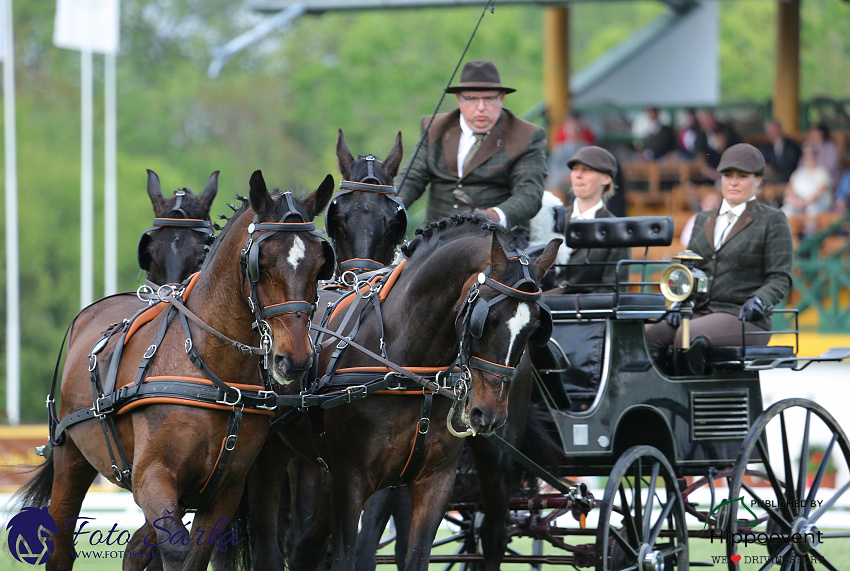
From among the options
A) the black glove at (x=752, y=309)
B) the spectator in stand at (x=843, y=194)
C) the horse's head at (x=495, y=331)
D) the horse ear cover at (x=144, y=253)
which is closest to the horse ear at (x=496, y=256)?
the horse's head at (x=495, y=331)

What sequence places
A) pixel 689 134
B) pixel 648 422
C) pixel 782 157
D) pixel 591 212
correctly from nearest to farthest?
pixel 648 422
pixel 591 212
pixel 782 157
pixel 689 134

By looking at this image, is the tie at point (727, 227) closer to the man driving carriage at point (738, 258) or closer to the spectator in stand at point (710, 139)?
the man driving carriage at point (738, 258)

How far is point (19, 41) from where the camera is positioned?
30.7m

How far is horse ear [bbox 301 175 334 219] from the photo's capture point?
14.7 ft

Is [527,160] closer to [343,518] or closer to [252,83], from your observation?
[343,518]

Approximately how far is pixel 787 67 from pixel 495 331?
13.1 m

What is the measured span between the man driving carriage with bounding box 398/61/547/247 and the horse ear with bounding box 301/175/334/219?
159 cm

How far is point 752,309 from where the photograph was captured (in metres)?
6.01

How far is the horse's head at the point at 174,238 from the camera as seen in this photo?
231 inches

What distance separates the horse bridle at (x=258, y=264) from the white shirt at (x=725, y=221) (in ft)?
9.60

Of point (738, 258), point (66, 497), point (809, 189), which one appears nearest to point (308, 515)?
point (66, 497)

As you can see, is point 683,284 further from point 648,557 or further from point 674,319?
point 648,557

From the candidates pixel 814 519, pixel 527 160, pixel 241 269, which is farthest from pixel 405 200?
pixel 814 519

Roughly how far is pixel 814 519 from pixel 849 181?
8.43 metres
